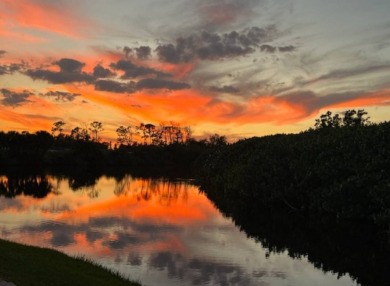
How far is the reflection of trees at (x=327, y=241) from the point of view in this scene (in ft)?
60.1

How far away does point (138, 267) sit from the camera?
17.7 metres

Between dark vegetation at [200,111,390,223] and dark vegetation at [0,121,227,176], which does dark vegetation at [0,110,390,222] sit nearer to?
dark vegetation at [200,111,390,223]

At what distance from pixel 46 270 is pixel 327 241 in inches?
622

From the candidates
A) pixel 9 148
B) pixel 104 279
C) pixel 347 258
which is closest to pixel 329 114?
pixel 347 258

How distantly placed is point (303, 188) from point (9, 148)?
3550 inches

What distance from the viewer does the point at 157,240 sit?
23.3 metres

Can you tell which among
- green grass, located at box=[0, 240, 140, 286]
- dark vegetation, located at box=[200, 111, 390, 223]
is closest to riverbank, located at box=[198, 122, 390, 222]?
dark vegetation, located at box=[200, 111, 390, 223]

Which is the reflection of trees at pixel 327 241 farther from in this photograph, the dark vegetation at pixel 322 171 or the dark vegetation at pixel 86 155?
the dark vegetation at pixel 86 155

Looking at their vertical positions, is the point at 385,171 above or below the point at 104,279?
above

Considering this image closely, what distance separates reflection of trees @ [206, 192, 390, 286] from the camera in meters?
18.3

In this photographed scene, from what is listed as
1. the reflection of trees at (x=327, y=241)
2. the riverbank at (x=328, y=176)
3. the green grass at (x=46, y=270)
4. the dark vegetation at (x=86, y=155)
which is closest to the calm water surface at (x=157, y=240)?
the reflection of trees at (x=327, y=241)

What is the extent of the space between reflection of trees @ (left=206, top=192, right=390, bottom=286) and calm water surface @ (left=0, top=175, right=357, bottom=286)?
81 cm

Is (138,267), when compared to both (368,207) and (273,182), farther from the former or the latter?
(273,182)

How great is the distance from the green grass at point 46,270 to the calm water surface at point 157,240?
8.91ft
